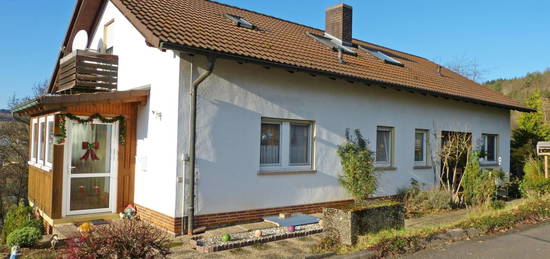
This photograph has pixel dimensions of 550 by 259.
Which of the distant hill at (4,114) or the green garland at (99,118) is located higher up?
the distant hill at (4,114)

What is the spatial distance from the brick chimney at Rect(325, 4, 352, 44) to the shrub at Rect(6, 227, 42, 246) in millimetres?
10835

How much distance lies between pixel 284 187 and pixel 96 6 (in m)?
7.86

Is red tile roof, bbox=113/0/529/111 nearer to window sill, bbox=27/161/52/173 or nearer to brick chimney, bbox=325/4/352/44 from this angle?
brick chimney, bbox=325/4/352/44

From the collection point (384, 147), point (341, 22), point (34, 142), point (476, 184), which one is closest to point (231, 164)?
point (384, 147)

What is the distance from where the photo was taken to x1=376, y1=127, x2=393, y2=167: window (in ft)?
38.7

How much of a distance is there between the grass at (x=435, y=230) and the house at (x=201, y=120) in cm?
266

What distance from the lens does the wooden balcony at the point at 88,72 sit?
10008 mm

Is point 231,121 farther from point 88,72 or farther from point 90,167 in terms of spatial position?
point 88,72

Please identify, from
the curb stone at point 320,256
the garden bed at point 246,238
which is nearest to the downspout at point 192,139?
A: the garden bed at point 246,238

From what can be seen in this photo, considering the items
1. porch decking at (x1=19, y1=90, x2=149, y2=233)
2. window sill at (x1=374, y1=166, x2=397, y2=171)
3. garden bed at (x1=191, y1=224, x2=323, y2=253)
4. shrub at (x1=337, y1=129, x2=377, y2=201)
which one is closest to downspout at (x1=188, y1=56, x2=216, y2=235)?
garden bed at (x1=191, y1=224, x2=323, y2=253)

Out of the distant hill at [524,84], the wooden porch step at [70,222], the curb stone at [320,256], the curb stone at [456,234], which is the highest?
the distant hill at [524,84]

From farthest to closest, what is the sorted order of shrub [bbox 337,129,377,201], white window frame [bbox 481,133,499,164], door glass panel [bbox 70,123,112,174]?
white window frame [bbox 481,133,499,164] < shrub [bbox 337,129,377,201] < door glass panel [bbox 70,123,112,174]

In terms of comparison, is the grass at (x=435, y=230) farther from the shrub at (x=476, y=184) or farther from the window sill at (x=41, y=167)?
the window sill at (x=41, y=167)

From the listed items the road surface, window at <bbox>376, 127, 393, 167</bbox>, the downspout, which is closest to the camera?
the road surface
